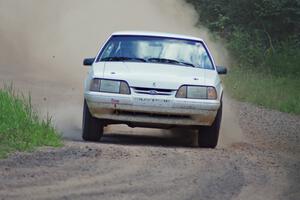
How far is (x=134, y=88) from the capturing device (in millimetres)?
12195

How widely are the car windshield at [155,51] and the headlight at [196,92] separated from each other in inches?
40.0

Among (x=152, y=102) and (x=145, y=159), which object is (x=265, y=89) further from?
(x=145, y=159)

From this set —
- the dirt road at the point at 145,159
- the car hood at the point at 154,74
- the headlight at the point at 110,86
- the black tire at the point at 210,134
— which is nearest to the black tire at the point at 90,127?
the dirt road at the point at 145,159

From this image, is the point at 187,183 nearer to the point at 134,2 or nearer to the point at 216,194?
the point at 216,194

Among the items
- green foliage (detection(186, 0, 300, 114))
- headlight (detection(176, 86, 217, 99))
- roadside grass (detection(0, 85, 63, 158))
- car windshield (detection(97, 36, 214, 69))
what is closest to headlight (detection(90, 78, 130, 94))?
headlight (detection(176, 86, 217, 99))

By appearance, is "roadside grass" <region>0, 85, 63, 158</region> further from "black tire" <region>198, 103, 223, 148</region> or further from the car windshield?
"black tire" <region>198, 103, 223, 148</region>

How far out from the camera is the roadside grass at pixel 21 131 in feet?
36.4

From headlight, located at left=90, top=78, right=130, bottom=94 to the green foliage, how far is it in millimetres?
13108

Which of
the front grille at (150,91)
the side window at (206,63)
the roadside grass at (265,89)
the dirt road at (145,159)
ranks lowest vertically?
the roadside grass at (265,89)

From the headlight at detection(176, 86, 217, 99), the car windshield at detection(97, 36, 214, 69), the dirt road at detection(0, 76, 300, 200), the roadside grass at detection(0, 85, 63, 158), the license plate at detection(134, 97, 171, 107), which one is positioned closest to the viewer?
the dirt road at detection(0, 76, 300, 200)

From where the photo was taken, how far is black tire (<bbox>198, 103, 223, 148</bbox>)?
497 inches

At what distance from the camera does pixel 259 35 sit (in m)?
31.0

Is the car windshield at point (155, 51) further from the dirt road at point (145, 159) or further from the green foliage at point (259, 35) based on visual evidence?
the green foliage at point (259, 35)

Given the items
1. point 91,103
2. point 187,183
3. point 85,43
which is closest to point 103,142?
point 91,103
